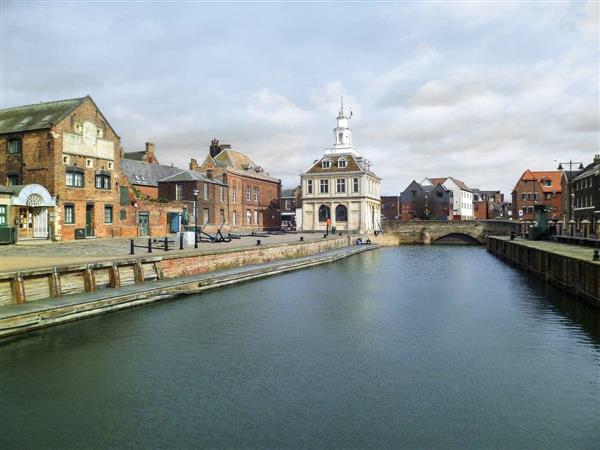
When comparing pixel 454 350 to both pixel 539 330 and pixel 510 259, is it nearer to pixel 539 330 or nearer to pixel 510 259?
pixel 539 330

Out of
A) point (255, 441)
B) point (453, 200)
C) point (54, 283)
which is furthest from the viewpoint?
point (453, 200)

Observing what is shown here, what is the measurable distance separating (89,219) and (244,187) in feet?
115

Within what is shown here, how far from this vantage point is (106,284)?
23641 millimetres

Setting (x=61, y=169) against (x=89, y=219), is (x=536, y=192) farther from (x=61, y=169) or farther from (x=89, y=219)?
(x=61, y=169)

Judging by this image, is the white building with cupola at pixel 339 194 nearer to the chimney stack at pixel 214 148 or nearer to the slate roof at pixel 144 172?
the chimney stack at pixel 214 148

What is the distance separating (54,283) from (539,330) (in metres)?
19.1

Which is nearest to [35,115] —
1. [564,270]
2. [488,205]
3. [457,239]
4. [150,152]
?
[150,152]

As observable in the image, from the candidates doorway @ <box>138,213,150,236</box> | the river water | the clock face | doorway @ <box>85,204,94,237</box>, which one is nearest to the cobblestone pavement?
doorway @ <box>85,204,94,237</box>

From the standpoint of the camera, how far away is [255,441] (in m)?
9.80

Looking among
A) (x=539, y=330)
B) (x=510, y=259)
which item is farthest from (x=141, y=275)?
(x=510, y=259)

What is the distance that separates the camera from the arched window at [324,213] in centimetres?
8388

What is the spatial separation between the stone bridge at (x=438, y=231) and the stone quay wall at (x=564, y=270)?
3739 centimetres

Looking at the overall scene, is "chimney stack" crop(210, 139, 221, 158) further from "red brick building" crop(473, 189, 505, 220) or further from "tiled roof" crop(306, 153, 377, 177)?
"red brick building" crop(473, 189, 505, 220)

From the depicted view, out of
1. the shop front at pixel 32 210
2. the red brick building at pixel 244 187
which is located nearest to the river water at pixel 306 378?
the shop front at pixel 32 210
